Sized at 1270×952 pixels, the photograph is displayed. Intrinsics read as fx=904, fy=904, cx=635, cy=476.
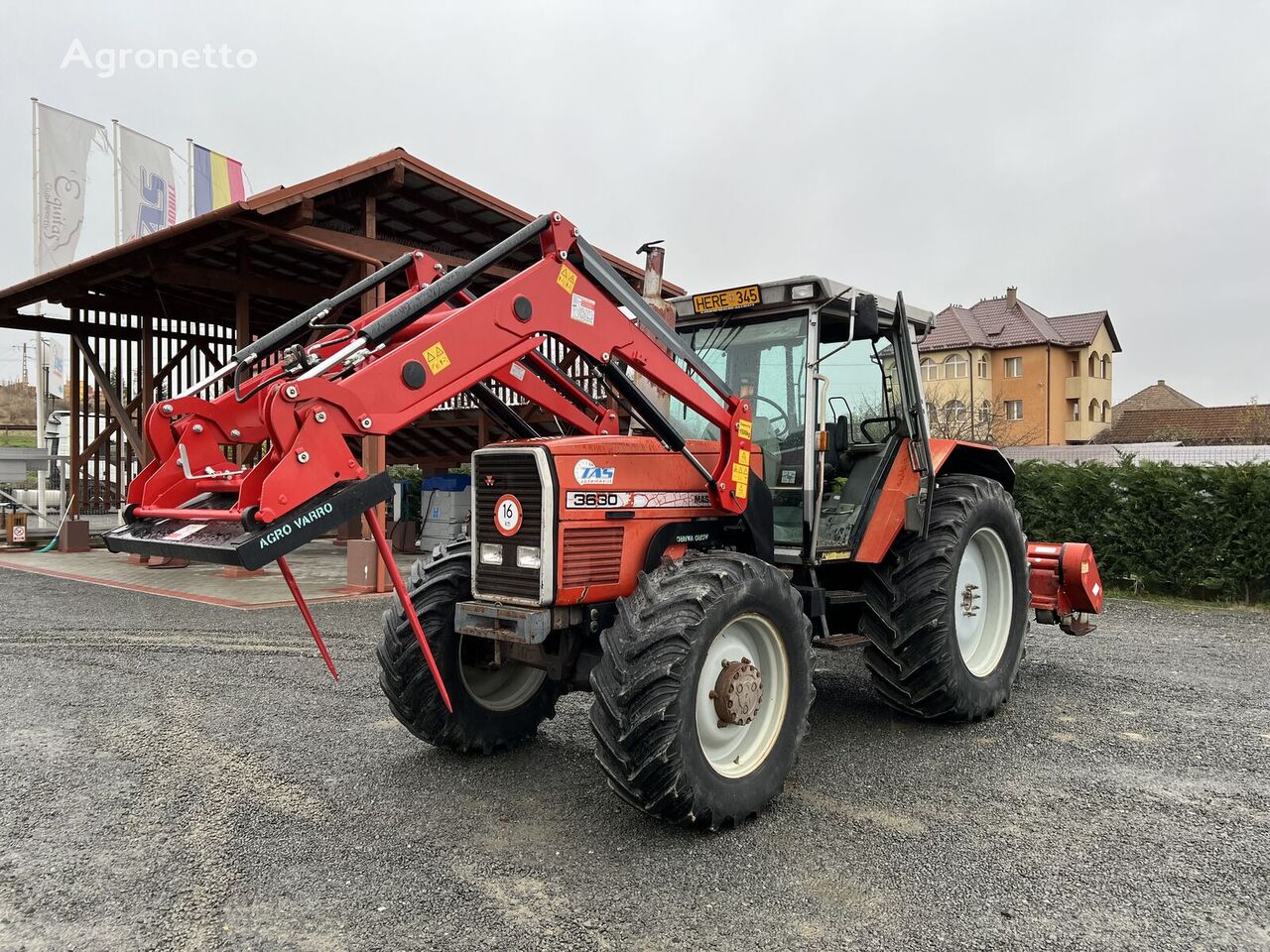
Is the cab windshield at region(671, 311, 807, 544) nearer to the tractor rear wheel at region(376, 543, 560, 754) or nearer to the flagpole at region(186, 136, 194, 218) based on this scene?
the tractor rear wheel at region(376, 543, 560, 754)

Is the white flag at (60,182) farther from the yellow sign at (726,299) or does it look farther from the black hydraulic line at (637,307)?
the black hydraulic line at (637,307)

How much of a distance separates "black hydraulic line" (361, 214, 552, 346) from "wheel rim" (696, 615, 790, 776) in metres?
1.71

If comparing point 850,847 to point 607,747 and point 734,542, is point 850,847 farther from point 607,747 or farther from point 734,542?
point 734,542

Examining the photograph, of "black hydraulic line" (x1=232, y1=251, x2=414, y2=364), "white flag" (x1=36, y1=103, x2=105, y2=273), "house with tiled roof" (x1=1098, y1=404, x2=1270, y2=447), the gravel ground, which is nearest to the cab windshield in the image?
the gravel ground

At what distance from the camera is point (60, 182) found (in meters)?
15.5

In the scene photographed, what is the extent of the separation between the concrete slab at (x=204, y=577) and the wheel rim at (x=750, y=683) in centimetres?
702

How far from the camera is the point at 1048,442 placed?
1842 inches

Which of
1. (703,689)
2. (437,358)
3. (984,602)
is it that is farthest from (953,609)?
(437,358)

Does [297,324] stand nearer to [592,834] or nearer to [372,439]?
[592,834]

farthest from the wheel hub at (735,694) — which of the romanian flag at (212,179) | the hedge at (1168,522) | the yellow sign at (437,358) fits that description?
the romanian flag at (212,179)

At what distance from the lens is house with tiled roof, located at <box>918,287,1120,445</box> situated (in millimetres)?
45812

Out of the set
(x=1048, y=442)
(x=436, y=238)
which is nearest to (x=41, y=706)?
(x=436, y=238)

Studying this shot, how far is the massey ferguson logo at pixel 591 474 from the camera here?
12.4 ft

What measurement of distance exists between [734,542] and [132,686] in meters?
4.33
